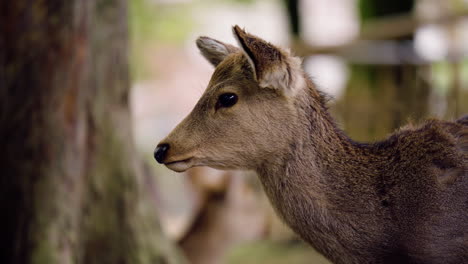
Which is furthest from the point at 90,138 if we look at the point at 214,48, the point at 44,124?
the point at 214,48

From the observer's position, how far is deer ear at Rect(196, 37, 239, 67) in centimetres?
388

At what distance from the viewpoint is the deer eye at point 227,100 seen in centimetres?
361

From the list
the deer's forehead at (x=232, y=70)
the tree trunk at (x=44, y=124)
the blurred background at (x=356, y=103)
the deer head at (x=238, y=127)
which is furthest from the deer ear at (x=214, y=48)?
the blurred background at (x=356, y=103)

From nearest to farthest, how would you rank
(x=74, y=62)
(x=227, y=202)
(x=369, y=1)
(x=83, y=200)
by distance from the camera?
(x=74, y=62)
(x=83, y=200)
(x=227, y=202)
(x=369, y=1)

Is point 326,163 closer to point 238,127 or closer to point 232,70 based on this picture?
point 238,127

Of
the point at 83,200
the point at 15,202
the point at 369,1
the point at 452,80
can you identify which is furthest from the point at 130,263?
the point at 369,1

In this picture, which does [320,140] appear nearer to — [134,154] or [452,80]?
[134,154]

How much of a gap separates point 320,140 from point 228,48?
768mm

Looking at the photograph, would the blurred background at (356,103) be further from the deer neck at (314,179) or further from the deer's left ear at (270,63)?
the deer's left ear at (270,63)

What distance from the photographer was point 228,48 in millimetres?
3924

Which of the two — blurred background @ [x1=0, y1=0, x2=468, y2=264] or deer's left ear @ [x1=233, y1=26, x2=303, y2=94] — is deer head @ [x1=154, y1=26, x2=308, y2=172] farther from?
blurred background @ [x1=0, y1=0, x2=468, y2=264]

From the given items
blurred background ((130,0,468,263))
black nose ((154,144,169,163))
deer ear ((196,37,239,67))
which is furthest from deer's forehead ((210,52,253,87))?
blurred background ((130,0,468,263))

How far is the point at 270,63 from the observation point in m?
3.35

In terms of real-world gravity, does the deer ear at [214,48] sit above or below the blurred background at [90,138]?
above
